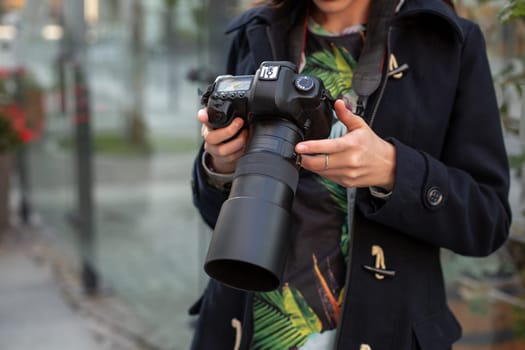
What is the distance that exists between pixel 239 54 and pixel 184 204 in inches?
74.0

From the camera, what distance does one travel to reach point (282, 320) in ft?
4.35

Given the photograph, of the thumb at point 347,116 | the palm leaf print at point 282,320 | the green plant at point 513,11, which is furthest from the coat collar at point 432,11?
the palm leaf print at point 282,320

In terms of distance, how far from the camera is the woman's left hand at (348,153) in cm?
99

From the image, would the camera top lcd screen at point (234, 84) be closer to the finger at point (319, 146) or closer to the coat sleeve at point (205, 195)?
the finger at point (319, 146)

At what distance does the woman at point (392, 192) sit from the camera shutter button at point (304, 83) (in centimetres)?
14

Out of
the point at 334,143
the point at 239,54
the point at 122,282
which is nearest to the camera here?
the point at 334,143

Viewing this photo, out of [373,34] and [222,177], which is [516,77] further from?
[222,177]

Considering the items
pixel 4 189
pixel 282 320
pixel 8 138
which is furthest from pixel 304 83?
pixel 4 189

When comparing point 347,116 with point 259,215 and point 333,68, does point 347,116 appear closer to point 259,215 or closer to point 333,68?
point 259,215

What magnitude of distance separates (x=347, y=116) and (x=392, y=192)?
19cm

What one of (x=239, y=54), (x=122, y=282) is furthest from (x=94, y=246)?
(x=239, y=54)

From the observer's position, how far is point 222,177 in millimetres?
1231

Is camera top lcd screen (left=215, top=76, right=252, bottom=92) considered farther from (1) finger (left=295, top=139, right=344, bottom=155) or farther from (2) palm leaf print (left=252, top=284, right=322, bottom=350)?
(2) palm leaf print (left=252, top=284, right=322, bottom=350)

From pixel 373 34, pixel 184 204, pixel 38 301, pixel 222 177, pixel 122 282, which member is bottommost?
pixel 38 301
